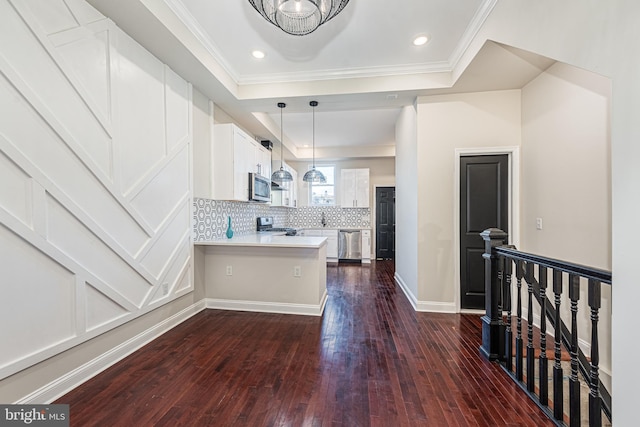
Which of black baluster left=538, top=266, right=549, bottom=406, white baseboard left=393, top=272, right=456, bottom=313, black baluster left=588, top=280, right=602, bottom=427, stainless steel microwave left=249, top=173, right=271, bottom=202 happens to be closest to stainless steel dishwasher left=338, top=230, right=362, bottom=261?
stainless steel microwave left=249, top=173, right=271, bottom=202

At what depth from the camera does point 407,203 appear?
12.9 ft

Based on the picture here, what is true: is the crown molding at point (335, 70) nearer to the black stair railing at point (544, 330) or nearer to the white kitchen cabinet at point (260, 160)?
the white kitchen cabinet at point (260, 160)

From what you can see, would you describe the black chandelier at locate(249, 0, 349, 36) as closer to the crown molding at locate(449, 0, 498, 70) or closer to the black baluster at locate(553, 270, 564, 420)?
the crown molding at locate(449, 0, 498, 70)

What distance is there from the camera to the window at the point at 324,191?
7.54 meters

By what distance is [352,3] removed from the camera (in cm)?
221

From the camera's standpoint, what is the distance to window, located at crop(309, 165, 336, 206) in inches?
297

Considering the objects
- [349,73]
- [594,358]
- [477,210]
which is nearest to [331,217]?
[477,210]

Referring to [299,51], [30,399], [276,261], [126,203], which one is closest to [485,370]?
[276,261]

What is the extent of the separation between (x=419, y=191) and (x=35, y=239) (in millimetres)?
3564

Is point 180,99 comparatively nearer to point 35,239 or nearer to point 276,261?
point 35,239

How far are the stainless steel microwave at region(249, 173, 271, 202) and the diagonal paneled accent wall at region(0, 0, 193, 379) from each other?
147 centimetres

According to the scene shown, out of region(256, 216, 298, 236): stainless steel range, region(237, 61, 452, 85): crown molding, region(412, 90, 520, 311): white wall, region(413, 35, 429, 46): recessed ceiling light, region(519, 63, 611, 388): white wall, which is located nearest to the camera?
region(519, 63, 611, 388): white wall

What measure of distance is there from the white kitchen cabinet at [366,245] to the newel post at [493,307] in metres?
4.52

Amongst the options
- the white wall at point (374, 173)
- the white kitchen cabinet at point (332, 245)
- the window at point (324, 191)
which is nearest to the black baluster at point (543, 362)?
the white kitchen cabinet at point (332, 245)
